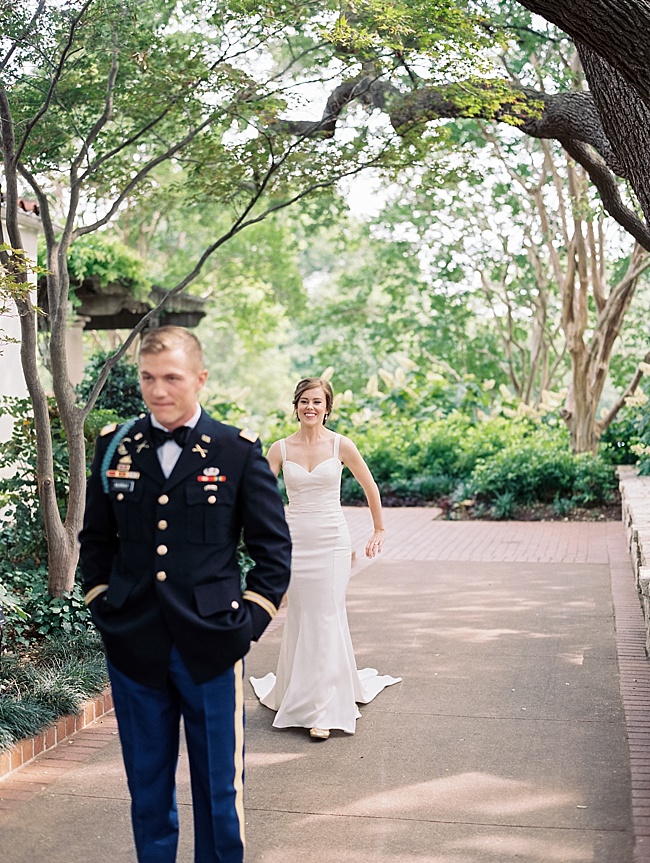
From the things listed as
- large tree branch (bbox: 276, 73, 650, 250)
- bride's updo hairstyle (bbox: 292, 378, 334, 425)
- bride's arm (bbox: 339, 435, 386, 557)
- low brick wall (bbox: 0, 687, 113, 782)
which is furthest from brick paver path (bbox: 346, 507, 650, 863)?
large tree branch (bbox: 276, 73, 650, 250)

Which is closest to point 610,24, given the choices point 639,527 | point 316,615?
point 316,615

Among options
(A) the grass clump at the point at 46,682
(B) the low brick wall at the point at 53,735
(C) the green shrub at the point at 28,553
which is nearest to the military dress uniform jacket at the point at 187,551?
(B) the low brick wall at the point at 53,735

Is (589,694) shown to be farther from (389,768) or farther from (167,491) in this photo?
(167,491)

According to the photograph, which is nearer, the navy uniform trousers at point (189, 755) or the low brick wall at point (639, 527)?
the navy uniform trousers at point (189, 755)

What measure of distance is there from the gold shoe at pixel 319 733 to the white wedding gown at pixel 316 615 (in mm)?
46

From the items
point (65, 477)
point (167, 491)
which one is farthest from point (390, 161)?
point (167, 491)

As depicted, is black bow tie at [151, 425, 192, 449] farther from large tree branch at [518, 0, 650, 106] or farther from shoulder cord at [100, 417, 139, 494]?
large tree branch at [518, 0, 650, 106]

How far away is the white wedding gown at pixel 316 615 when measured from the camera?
19.5 ft

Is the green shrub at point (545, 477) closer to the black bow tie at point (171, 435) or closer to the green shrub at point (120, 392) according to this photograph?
the green shrub at point (120, 392)

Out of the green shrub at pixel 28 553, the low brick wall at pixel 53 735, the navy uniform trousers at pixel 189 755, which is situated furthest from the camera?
the green shrub at pixel 28 553

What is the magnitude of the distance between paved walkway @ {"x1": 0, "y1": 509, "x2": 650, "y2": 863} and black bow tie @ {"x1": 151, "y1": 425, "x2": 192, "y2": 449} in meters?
1.94

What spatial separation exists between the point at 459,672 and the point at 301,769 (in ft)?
7.14

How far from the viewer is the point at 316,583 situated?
608 centimetres

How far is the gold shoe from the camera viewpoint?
5.77 metres
